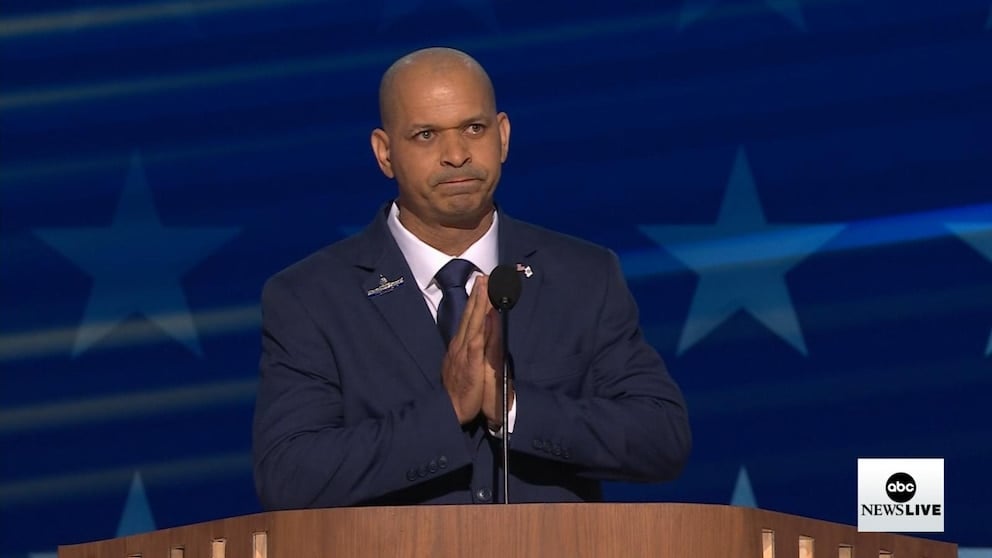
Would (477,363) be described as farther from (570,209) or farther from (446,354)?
(570,209)

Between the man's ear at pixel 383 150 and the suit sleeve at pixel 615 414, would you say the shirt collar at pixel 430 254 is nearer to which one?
the man's ear at pixel 383 150

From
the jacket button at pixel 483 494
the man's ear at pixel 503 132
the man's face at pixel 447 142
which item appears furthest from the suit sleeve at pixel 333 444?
the man's ear at pixel 503 132

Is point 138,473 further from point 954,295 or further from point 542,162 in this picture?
point 954,295

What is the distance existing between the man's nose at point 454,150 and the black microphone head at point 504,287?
1.49ft

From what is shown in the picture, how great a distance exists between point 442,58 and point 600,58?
1.27m

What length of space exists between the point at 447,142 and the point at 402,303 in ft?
0.96

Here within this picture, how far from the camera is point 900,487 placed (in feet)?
10.5

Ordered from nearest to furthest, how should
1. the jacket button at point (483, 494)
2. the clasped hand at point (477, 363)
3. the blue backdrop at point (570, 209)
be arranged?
the clasped hand at point (477, 363)
the jacket button at point (483, 494)
the blue backdrop at point (570, 209)

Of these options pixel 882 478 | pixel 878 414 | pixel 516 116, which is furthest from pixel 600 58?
pixel 882 478

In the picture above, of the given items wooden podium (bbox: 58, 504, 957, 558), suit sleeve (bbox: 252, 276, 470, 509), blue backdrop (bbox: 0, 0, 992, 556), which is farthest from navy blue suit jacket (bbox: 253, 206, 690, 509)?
blue backdrop (bbox: 0, 0, 992, 556)

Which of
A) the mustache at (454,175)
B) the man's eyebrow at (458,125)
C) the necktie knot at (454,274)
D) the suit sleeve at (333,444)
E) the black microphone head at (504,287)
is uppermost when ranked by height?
the man's eyebrow at (458,125)

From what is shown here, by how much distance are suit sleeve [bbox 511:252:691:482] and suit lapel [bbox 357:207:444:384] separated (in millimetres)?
257

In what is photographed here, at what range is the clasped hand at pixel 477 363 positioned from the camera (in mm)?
3400

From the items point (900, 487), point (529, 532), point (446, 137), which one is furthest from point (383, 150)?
point (900, 487)
